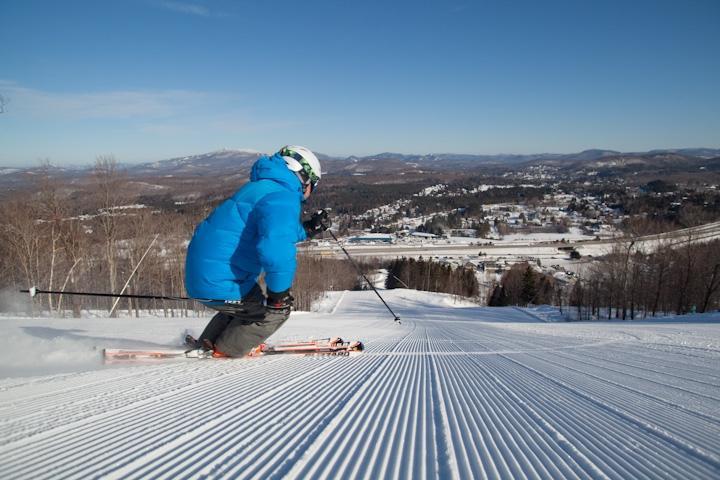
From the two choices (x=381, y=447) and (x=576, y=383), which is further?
(x=576, y=383)

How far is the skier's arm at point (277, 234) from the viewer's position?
3.91 metres

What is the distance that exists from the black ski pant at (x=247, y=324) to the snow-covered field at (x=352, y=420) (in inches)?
8.7

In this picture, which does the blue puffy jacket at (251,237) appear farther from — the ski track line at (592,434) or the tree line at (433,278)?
the tree line at (433,278)

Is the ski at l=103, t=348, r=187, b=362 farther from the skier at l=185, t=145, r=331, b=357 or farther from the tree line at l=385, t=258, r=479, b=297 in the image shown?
the tree line at l=385, t=258, r=479, b=297

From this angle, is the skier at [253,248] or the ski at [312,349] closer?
the skier at [253,248]

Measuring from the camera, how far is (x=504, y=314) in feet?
125

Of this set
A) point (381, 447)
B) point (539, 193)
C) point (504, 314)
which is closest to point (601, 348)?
point (381, 447)

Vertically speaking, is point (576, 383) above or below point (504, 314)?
above

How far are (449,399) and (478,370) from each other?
5.49 feet

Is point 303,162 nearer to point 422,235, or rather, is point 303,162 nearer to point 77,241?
point 77,241

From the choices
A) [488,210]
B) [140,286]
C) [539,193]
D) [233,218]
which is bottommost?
[140,286]

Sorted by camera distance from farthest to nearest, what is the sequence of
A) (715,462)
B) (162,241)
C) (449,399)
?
(162,241) < (449,399) < (715,462)

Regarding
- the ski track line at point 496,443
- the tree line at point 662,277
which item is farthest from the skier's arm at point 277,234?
the tree line at point 662,277

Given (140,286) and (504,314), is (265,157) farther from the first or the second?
(504,314)
